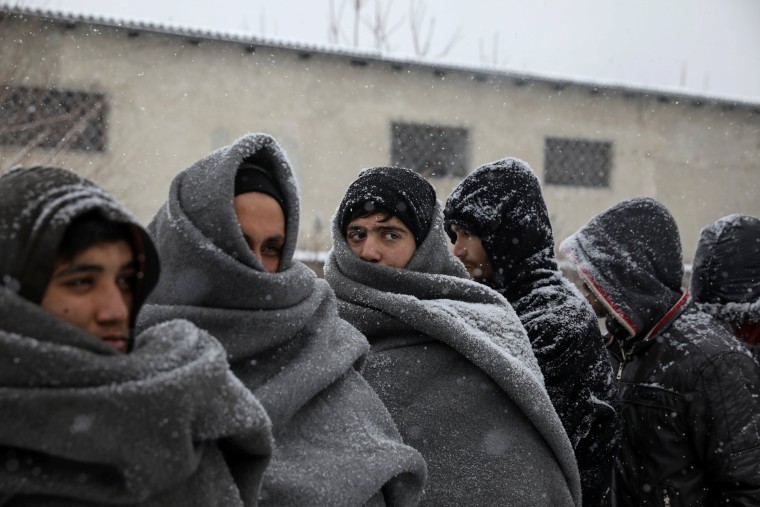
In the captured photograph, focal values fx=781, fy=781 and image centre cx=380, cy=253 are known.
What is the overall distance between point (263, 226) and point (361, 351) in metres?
0.38

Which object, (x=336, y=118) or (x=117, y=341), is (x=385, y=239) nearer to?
(x=117, y=341)

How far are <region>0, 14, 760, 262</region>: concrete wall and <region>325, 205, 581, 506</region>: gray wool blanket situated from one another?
25.5ft

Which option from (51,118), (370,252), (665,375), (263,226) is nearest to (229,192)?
(263,226)

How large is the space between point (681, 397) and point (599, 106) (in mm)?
11511

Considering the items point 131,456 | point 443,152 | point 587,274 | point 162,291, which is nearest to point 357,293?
point 162,291

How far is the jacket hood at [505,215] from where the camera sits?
281 cm

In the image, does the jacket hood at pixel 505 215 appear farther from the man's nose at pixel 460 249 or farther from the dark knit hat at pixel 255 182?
the dark knit hat at pixel 255 182

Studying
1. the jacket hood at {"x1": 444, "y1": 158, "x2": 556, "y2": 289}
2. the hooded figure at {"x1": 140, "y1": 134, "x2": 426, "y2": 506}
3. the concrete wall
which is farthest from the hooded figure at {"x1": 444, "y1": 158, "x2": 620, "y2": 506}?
the concrete wall

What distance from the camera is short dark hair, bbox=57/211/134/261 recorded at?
120cm

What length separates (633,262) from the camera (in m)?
2.88

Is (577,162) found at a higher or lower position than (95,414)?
lower

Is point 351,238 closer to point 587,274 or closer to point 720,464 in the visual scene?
point 587,274

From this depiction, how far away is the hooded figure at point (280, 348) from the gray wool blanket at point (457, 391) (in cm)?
37

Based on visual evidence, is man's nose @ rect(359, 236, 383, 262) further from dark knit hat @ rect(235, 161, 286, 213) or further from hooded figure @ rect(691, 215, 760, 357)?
hooded figure @ rect(691, 215, 760, 357)
